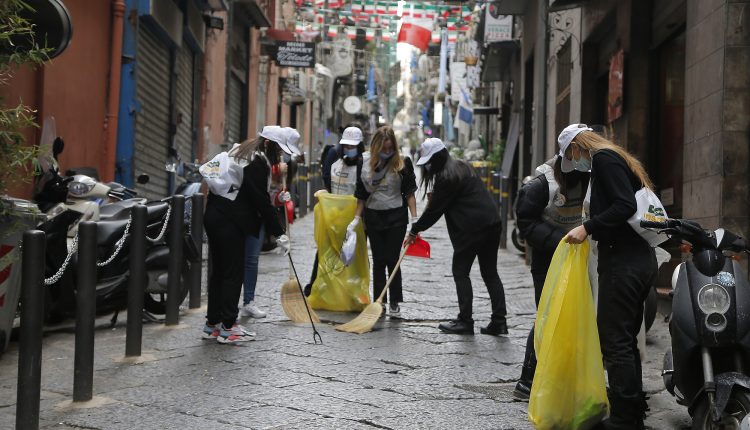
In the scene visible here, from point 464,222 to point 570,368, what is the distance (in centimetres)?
312

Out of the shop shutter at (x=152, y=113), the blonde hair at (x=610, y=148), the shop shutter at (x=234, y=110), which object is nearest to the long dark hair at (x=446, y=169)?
the blonde hair at (x=610, y=148)

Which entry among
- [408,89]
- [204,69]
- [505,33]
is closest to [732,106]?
[204,69]

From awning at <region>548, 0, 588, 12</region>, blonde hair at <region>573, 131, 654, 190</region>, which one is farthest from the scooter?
awning at <region>548, 0, 588, 12</region>

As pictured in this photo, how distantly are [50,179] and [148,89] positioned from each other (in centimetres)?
628

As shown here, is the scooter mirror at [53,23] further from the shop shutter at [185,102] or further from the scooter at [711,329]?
the shop shutter at [185,102]

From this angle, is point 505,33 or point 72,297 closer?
point 72,297

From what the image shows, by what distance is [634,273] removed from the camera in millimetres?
4598

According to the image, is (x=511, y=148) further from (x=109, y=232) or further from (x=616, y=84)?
(x=109, y=232)

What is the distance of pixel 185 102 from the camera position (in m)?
17.6

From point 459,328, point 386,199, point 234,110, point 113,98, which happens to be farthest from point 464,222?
point 234,110

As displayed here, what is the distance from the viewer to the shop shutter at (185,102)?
55.5 ft

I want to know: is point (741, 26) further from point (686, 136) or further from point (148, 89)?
point (148, 89)

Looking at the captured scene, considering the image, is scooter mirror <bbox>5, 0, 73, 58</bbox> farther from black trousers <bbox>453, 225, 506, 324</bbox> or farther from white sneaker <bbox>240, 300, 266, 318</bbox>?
black trousers <bbox>453, 225, 506, 324</bbox>

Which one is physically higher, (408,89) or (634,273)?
(408,89)
